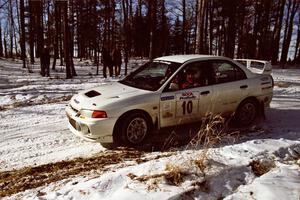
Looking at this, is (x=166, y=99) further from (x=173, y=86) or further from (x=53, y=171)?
(x=53, y=171)

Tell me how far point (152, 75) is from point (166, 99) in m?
0.85

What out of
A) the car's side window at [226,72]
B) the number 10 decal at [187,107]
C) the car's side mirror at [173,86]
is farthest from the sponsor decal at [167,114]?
the car's side window at [226,72]

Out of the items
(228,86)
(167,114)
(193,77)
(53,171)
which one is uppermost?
(193,77)

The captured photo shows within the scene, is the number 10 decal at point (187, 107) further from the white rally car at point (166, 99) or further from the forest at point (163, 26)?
the forest at point (163, 26)

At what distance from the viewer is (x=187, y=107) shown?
20.2ft

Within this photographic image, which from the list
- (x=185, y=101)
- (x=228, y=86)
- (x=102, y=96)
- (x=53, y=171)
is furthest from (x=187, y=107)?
(x=53, y=171)

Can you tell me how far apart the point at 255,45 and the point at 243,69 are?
35119 mm

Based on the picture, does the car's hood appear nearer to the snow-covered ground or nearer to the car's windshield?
the car's windshield

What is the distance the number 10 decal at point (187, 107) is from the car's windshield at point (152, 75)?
2.04 feet

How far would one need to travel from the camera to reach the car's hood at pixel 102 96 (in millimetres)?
5566

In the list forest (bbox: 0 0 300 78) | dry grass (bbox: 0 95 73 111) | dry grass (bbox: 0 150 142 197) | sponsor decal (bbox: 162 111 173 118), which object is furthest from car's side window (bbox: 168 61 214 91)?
forest (bbox: 0 0 300 78)

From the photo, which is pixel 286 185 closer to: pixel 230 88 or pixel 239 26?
pixel 230 88

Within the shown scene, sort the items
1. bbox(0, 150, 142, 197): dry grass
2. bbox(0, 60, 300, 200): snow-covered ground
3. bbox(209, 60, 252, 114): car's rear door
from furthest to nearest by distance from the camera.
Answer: bbox(209, 60, 252, 114): car's rear door, bbox(0, 150, 142, 197): dry grass, bbox(0, 60, 300, 200): snow-covered ground

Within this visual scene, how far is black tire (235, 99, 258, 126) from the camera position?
22.8ft
